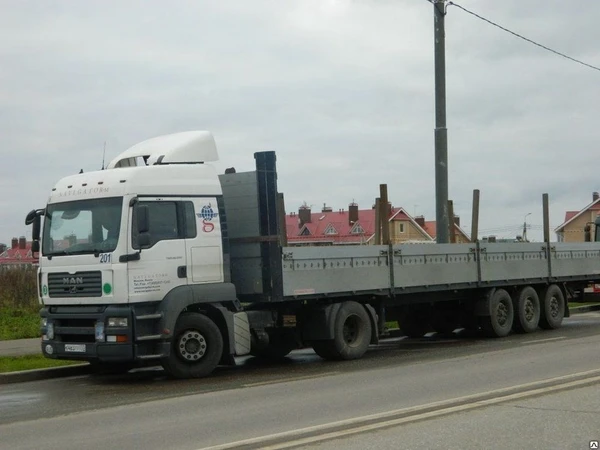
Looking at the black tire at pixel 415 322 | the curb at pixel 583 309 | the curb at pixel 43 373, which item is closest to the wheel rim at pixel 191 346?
the curb at pixel 43 373

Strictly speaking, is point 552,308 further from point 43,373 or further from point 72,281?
point 72,281

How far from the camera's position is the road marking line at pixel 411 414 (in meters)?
8.14

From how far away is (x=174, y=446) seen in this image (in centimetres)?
813

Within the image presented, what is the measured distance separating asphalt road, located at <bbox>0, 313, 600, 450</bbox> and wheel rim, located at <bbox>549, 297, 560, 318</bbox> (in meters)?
3.62

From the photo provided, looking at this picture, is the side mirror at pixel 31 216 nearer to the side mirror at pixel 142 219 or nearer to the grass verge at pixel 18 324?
the side mirror at pixel 142 219

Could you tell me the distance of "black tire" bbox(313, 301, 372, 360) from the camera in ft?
50.3

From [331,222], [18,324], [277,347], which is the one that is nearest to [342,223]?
[331,222]

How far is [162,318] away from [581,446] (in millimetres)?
6939

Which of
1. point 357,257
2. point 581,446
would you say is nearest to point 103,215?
point 357,257

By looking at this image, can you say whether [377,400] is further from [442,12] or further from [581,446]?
[442,12]

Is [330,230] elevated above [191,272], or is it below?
above

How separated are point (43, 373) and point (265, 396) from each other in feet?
15.4

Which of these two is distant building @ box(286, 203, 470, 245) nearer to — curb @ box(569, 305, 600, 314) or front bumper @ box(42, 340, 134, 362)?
curb @ box(569, 305, 600, 314)

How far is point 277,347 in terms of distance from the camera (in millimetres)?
16156
